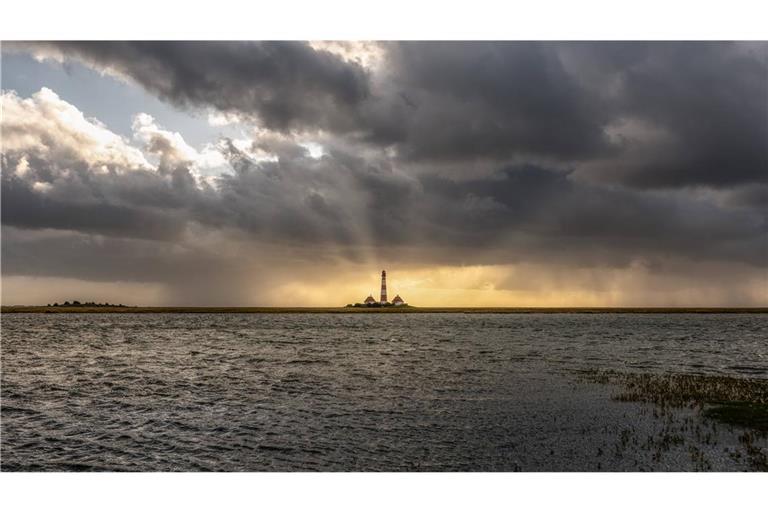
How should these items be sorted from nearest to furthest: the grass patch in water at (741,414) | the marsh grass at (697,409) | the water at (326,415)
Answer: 1. the water at (326,415)
2. the marsh grass at (697,409)
3. the grass patch in water at (741,414)

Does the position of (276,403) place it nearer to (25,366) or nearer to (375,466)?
(375,466)

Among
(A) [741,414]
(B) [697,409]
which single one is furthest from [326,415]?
(A) [741,414]

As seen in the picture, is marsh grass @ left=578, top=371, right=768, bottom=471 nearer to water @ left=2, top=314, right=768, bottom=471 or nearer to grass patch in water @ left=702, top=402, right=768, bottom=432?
grass patch in water @ left=702, top=402, right=768, bottom=432

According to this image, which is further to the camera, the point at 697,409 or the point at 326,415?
the point at 697,409

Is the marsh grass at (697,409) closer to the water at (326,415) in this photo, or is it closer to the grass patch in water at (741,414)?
the grass patch in water at (741,414)

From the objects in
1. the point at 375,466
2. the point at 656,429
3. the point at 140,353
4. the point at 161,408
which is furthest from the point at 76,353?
the point at 656,429

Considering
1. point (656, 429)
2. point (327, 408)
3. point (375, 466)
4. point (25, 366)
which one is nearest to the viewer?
point (375, 466)

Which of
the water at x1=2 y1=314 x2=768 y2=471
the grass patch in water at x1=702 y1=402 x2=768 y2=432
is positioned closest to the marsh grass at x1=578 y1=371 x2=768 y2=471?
the grass patch in water at x1=702 y1=402 x2=768 y2=432

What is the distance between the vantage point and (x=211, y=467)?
934 inches

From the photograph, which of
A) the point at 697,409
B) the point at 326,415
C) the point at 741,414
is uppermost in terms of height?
the point at 741,414

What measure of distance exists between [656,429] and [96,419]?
32433 mm

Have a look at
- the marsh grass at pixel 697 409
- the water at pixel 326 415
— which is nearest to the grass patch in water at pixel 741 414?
the marsh grass at pixel 697 409

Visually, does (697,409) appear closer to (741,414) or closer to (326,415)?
(741,414)

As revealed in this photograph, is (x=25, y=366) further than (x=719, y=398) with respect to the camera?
Yes
